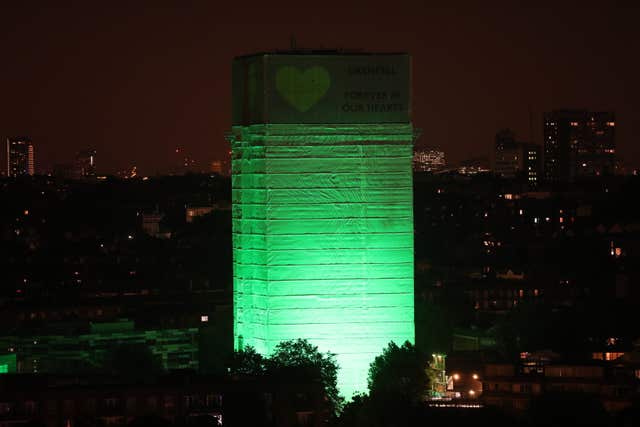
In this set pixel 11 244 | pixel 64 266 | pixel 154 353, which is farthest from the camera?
pixel 11 244

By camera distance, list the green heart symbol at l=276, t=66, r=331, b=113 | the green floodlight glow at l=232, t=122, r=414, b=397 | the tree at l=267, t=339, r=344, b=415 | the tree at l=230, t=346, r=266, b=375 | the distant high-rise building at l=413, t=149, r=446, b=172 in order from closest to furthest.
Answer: the tree at l=267, t=339, r=344, b=415, the tree at l=230, t=346, r=266, b=375, the green heart symbol at l=276, t=66, r=331, b=113, the green floodlight glow at l=232, t=122, r=414, b=397, the distant high-rise building at l=413, t=149, r=446, b=172

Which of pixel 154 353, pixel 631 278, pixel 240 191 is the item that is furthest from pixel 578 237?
pixel 240 191

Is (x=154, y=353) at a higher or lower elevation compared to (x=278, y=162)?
lower

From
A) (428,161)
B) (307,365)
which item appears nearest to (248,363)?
(307,365)

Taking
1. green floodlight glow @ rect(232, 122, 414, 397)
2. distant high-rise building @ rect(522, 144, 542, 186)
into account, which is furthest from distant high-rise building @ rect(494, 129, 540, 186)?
green floodlight glow @ rect(232, 122, 414, 397)

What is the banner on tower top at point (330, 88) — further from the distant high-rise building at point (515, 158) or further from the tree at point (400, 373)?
the distant high-rise building at point (515, 158)

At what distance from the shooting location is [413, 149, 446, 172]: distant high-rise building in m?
181

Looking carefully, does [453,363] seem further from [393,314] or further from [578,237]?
[578,237]

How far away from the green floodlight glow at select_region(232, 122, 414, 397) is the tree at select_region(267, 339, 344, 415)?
0.78 meters

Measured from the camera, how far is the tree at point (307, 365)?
4972 cm

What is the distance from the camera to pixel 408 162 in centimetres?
5303

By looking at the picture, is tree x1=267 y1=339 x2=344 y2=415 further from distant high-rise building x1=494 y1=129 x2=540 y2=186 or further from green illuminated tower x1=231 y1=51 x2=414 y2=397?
distant high-rise building x1=494 y1=129 x2=540 y2=186

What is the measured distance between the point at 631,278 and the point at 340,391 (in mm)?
35571

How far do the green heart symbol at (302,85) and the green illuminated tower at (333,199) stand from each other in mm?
21
